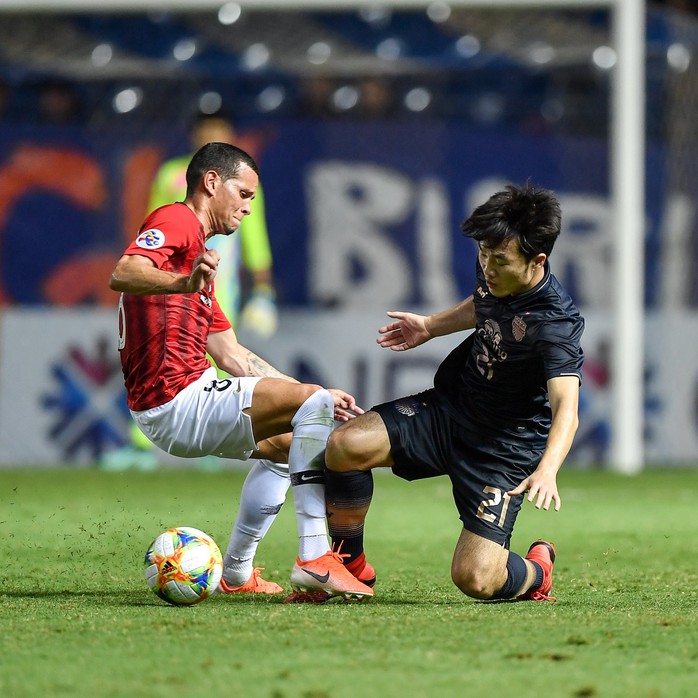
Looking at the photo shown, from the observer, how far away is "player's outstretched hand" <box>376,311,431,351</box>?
528cm

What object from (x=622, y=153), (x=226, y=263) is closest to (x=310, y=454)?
(x=226, y=263)

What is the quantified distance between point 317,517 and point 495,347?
0.88 m

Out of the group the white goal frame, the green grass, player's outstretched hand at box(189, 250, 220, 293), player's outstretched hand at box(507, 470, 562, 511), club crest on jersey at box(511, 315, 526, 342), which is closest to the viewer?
the green grass

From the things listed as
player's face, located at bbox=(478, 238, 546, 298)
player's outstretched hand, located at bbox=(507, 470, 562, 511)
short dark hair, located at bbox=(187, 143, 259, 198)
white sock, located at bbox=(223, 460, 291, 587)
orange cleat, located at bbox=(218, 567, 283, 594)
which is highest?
short dark hair, located at bbox=(187, 143, 259, 198)

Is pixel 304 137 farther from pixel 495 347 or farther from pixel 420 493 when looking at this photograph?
pixel 495 347

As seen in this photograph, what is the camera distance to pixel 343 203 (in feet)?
40.0

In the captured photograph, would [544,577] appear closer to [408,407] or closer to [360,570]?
[360,570]

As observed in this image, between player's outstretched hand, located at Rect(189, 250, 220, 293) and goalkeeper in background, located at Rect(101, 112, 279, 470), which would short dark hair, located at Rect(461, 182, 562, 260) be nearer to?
player's outstretched hand, located at Rect(189, 250, 220, 293)

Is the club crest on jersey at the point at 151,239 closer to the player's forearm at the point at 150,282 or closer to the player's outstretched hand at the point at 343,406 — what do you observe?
the player's forearm at the point at 150,282

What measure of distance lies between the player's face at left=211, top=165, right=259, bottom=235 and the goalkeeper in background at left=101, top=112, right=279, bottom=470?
3737 millimetres

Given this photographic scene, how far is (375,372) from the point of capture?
454 inches

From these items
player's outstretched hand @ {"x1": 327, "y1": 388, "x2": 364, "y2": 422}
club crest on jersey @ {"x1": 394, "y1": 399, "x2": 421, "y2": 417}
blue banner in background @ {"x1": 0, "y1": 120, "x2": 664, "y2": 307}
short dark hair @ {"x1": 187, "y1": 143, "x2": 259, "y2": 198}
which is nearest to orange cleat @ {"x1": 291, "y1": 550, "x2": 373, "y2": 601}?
player's outstretched hand @ {"x1": 327, "y1": 388, "x2": 364, "y2": 422}

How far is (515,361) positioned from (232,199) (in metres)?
1.21

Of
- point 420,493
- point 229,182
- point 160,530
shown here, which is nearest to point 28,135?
point 420,493
